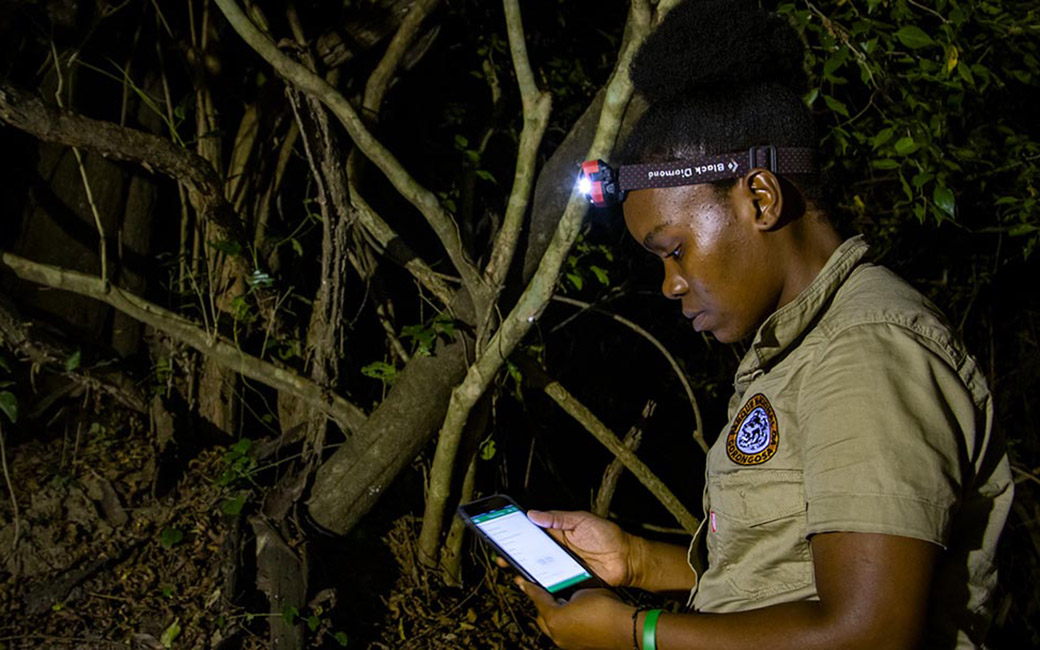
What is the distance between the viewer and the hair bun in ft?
5.38

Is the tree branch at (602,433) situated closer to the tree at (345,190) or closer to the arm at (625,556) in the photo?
the tree at (345,190)

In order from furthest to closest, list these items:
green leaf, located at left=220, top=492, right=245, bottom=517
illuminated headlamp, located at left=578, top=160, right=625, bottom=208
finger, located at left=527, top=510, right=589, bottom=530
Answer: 1. green leaf, located at left=220, top=492, right=245, bottom=517
2. finger, located at left=527, top=510, right=589, bottom=530
3. illuminated headlamp, located at left=578, top=160, right=625, bottom=208

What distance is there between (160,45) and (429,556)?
8.38 feet

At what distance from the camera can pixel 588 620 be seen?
163cm

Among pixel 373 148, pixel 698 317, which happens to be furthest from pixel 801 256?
pixel 373 148

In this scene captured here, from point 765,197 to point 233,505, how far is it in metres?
2.23

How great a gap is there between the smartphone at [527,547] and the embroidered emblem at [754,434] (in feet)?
1.98

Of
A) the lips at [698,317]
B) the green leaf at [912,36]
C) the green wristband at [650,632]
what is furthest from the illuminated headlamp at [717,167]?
the green leaf at [912,36]

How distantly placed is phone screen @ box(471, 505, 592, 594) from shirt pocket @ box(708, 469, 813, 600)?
49 centimetres

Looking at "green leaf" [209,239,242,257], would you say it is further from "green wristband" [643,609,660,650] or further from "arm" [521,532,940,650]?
"arm" [521,532,940,650]

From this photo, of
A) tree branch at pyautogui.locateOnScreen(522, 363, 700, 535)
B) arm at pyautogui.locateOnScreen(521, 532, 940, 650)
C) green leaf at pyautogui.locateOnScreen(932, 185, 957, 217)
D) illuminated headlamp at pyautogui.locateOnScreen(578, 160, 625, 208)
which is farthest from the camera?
tree branch at pyautogui.locateOnScreen(522, 363, 700, 535)

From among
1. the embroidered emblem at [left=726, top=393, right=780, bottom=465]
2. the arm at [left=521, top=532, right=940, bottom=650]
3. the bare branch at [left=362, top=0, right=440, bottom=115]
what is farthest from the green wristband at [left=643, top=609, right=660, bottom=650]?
the bare branch at [left=362, top=0, right=440, bottom=115]

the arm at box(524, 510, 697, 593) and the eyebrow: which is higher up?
the eyebrow

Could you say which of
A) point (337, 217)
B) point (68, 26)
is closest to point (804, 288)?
point (337, 217)
